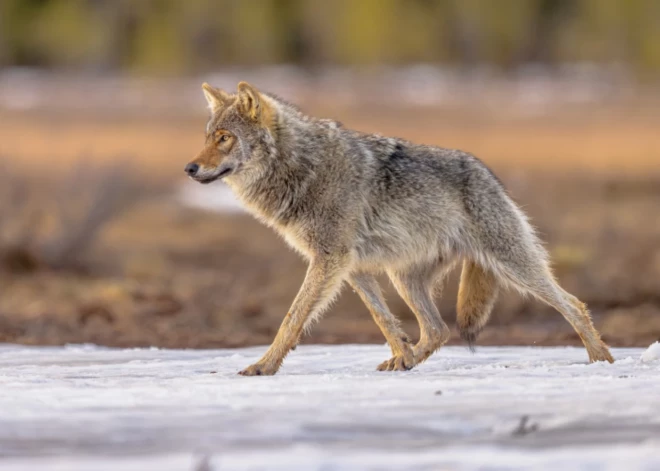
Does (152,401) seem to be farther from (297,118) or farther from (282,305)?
(282,305)

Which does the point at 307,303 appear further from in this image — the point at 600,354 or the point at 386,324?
the point at 600,354

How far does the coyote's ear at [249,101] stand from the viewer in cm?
813

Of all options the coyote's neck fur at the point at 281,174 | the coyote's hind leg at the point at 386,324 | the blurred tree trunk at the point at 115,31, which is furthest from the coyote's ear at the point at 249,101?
the blurred tree trunk at the point at 115,31

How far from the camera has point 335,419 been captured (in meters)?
5.87

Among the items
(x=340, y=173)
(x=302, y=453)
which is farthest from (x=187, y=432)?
(x=340, y=173)

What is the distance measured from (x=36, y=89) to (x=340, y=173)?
47.1 m

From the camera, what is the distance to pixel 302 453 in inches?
206

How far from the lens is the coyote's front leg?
7.62 m

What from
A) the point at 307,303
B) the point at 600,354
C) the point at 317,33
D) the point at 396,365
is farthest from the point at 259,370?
the point at 317,33

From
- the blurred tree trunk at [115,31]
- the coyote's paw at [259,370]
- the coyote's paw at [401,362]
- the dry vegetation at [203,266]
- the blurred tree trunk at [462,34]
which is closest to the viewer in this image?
the coyote's paw at [259,370]

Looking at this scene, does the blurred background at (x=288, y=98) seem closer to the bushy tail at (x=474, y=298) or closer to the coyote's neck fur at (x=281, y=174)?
the bushy tail at (x=474, y=298)

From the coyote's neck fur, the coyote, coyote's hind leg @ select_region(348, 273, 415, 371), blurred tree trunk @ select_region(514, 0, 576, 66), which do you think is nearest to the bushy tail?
the coyote

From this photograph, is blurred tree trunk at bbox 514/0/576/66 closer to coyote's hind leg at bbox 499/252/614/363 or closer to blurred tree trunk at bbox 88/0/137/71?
blurred tree trunk at bbox 88/0/137/71

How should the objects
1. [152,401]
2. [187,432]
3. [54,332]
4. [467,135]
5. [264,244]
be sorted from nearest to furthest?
[187,432]
[152,401]
[54,332]
[264,244]
[467,135]
